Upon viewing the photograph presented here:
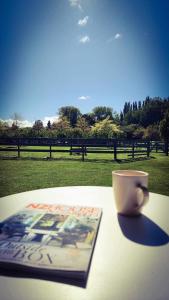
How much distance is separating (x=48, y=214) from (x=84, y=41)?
6358mm

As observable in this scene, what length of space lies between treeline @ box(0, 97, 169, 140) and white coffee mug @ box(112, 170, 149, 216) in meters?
18.8

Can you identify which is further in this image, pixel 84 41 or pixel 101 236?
pixel 84 41

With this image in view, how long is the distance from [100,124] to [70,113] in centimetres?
778

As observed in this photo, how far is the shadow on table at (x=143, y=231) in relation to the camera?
42cm

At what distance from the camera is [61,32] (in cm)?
464

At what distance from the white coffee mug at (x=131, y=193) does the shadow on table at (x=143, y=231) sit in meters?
0.02

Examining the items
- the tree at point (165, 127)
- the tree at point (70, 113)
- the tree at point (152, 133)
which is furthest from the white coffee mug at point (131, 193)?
the tree at point (70, 113)

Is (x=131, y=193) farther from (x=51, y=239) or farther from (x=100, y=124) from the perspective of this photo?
(x=100, y=124)

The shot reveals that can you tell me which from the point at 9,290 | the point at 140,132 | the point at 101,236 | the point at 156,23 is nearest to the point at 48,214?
the point at 101,236

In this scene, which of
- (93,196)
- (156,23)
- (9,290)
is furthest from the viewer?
(156,23)

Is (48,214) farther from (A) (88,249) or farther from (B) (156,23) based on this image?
(B) (156,23)

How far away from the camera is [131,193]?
56 cm

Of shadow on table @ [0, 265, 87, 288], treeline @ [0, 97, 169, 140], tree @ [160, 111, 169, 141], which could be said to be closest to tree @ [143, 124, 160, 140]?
treeline @ [0, 97, 169, 140]

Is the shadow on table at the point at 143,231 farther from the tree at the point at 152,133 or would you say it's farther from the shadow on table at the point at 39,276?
the tree at the point at 152,133
